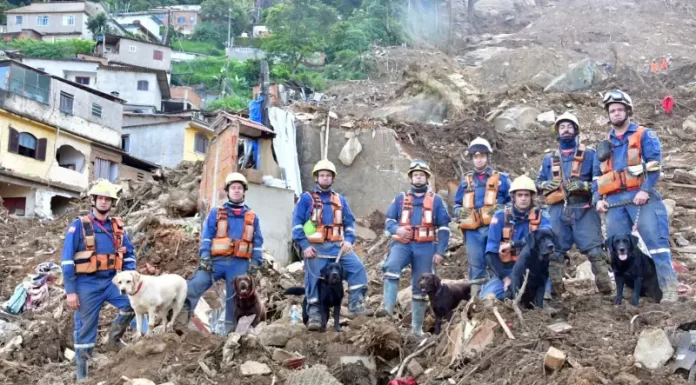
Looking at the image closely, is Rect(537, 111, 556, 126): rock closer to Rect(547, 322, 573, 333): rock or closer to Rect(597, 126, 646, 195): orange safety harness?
Rect(597, 126, 646, 195): orange safety harness

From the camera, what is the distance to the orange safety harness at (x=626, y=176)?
24.6 feet

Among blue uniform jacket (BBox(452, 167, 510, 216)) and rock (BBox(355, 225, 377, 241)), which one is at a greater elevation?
blue uniform jacket (BBox(452, 167, 510, 216))

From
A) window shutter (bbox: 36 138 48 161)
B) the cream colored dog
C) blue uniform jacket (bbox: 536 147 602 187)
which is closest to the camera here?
the cream colored dog

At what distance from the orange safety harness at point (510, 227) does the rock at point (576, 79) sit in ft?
58.9

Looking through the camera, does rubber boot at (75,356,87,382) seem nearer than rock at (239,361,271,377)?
No

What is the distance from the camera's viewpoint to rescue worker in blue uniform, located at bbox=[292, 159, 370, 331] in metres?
8.41

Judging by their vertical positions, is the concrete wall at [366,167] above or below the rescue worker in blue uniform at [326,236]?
above

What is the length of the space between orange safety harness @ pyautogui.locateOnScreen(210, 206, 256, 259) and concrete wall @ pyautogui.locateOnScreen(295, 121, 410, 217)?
8.43 m

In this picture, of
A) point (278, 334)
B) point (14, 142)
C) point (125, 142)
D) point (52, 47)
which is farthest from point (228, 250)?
point (52, 47)

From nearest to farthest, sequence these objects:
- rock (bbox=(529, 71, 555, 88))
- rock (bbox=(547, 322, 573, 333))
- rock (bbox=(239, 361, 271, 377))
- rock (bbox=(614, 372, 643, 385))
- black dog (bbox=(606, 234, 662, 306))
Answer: rock (bbox=(614, 372, 643, 385))
rock (bbox=(547, 322, 573, 333))
rock (bbox=(239, 361, 271, 377))
black dog (bbox=(606, 234, 662, 306))
rock (bbox=(529, 71, 555, 88))

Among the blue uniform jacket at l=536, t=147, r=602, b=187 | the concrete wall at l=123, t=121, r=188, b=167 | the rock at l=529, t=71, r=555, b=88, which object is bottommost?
the blue uniform jacket at l=536, t=147, r=602, b=187

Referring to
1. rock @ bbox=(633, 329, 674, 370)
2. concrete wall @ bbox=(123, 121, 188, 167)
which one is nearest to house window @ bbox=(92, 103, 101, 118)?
concrete wall @ bbox=(123, 121, 188, 167)

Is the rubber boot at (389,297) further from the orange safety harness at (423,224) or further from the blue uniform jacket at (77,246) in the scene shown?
the blue uniform jacket at (77,246)

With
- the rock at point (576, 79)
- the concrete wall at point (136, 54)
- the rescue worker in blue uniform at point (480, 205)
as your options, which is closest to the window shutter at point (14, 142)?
the rock at point (576, 79)
